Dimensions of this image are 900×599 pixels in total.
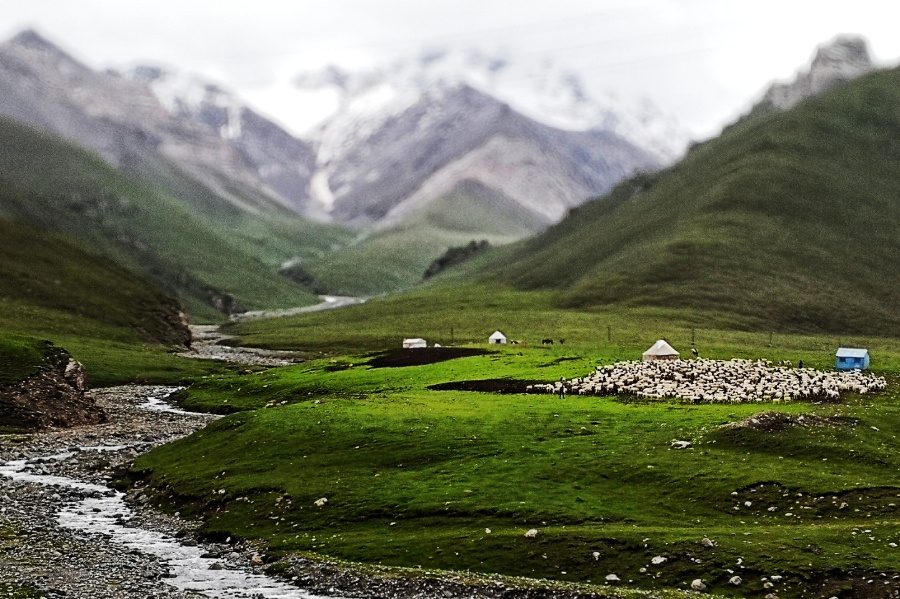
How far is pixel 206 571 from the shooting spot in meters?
46.8

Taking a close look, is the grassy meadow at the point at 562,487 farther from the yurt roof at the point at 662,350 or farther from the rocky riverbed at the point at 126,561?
the yurt roof at the point at 662,350

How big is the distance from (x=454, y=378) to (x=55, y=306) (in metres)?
99.6

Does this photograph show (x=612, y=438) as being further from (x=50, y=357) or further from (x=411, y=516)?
(x=50, y=357)

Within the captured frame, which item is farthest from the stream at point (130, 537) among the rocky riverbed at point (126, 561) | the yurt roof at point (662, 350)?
the yurt roof at point (662, 350)

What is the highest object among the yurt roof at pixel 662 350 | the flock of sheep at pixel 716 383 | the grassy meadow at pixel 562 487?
the yurt roof at pixel 662 350

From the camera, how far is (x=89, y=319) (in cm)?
17462

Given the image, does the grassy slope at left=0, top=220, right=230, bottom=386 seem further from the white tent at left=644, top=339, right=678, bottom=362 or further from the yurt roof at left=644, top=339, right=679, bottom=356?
the yurt roof at left=644, top=339, right=679, bottom=356

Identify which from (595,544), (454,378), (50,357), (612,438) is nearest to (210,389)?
(50,357)

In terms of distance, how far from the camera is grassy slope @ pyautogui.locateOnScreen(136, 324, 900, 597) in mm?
44656

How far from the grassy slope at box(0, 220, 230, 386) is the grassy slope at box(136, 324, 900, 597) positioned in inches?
2606

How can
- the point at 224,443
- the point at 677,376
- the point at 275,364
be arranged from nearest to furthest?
the point at 224,443 → the point at 677,376 → the point at 275,364

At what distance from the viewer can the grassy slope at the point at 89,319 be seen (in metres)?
138

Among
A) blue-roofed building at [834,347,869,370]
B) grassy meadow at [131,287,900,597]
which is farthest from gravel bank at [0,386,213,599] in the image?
blue-roofed building at [834,347,869,370]

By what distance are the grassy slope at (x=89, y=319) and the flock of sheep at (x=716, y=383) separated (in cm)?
6512
